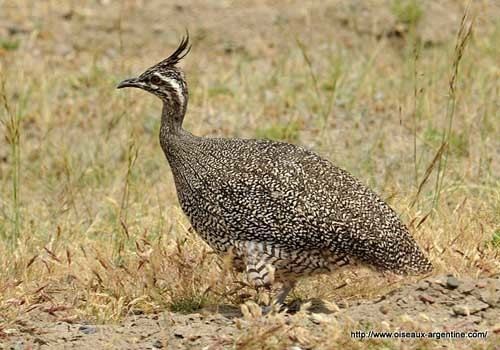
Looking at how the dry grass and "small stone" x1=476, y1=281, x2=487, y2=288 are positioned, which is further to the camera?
the dry grass

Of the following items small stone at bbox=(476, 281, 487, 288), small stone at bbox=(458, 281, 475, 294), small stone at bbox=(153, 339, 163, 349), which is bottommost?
small stone at bbox=(153, 339, 163, 349)

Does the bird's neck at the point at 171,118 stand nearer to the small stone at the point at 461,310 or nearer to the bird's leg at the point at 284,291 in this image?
the bird's leg at the point at 284,291

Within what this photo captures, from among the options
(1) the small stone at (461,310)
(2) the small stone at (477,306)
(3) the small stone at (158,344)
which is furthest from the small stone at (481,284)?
(3) the small stone at (158,344)

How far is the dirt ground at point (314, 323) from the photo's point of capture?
545 centimetres

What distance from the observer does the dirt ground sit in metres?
5.45

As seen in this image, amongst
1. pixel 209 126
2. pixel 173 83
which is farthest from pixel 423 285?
pixel 209 126

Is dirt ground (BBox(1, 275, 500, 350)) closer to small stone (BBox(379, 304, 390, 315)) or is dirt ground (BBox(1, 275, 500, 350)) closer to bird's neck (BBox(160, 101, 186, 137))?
small stone (BBox(379, 304, 390, 315))

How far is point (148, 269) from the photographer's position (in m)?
6.32

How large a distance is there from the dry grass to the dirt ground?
0.66ft

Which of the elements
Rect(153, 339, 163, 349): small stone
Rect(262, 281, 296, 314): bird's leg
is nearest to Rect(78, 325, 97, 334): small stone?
Rect(153, 339, 163, 349): small stone

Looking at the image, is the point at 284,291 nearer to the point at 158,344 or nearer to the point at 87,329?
the point at 158,344

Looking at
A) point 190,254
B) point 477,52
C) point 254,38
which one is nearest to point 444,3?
point 477,52

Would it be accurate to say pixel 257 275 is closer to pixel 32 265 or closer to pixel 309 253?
pixel 309 253

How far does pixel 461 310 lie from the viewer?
223 inches
